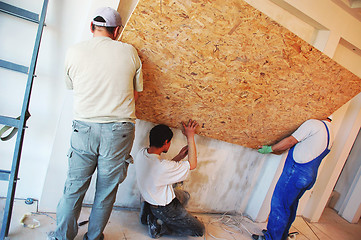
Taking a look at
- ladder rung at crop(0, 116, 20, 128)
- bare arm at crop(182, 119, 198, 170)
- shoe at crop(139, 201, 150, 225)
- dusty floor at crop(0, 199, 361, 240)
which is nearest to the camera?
ladder rung at crop(0, 116, 20, 128)

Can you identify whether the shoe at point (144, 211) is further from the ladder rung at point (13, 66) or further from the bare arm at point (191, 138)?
the ladder rung at point (13, 66)

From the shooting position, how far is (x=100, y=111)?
5.25 ft

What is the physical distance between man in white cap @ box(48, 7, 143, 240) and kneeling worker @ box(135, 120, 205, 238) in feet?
1.21

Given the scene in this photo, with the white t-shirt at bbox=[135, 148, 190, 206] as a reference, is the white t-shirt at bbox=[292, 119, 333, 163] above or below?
above

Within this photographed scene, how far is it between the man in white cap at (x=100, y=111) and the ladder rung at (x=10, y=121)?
17.4 inches

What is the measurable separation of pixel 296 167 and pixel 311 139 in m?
0.34

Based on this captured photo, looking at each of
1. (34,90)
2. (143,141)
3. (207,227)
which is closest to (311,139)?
(207,227)

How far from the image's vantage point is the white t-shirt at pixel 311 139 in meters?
2.50

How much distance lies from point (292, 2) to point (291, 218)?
230 centimetres

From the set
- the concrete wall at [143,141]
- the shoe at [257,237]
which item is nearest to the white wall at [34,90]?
the concrete wall at [143,141]

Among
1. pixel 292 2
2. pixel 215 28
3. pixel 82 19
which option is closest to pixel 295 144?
pixel 292 2

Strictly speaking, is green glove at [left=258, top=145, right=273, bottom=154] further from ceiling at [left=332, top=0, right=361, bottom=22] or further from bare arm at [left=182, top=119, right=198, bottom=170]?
ceiling at [left=332, top=0, right=361, bottom=22]

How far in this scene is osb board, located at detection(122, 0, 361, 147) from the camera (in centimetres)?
158

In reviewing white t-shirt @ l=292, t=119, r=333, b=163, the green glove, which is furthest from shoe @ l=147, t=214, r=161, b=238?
white t-shirt @ l=292, t=119, r=333, b=163
